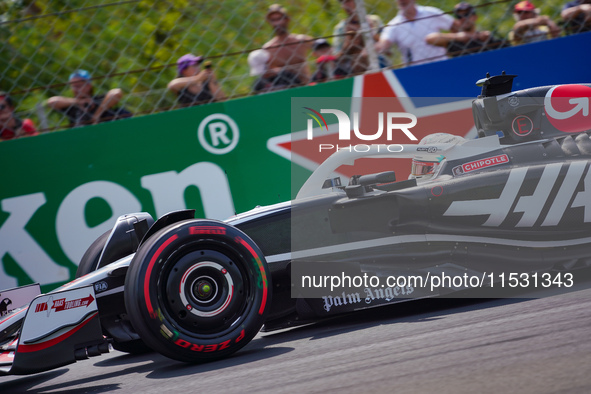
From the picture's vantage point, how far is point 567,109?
475 cm

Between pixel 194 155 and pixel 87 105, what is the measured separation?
1.14 meters

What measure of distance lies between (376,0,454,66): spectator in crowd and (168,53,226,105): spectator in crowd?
5.24 feet

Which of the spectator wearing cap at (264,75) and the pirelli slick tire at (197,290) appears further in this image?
the spectator wearing cap at (264,75)

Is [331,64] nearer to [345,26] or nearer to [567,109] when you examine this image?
[345,26]

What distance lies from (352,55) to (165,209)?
2.25m

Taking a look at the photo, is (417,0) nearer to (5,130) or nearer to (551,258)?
(551,258)

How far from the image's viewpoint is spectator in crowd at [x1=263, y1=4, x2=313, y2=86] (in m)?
6.69

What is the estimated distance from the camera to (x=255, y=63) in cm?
689

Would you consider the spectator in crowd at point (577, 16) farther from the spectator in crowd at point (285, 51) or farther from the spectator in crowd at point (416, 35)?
the spectator in crowd at point (285, 51)

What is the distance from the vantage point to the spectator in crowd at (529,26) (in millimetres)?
6789

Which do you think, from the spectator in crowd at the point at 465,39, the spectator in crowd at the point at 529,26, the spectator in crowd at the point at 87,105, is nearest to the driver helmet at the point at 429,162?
the spectator in crowd at the point at 465,39

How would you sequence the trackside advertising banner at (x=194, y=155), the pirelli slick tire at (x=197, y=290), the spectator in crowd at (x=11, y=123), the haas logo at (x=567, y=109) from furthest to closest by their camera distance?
1. the spectator in crowd at (x=11, y=123)
2. the trackside advertising banner at (x=194, y=155)
3. the haas logo at (x=567, y=109)
4. the pirelli slick tire at (x=197, y=290)

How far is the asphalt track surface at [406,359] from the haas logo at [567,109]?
0.99 meters

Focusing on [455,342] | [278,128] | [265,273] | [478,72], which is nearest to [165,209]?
[278,128]
